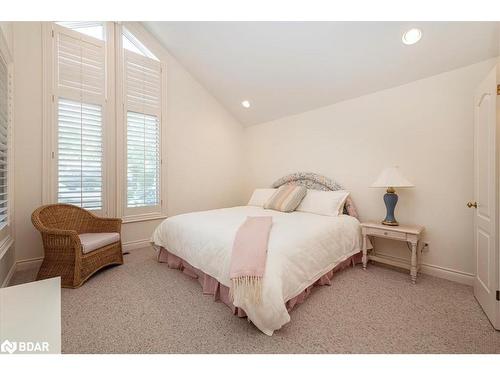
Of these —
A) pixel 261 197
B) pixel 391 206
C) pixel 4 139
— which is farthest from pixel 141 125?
pixel 391 206

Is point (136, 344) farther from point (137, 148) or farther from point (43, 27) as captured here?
point (43, 27)

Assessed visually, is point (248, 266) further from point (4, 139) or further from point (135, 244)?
point (4, 139)

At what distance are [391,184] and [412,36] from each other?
4.61 ft

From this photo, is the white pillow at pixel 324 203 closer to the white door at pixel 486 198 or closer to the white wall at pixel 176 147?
the white door at pixel 486 198

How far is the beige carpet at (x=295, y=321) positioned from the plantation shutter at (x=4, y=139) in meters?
1.05

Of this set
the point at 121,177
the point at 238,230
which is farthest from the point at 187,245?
the point at 121,177

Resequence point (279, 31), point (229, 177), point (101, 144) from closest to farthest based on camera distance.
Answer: point (279, 31)
point (101, 144)
point (229, 177)

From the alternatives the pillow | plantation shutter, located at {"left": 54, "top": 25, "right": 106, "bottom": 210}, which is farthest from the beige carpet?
plantation shutter, located at {"left": 54, "top": 25, "right": 106, "bottom": 210}

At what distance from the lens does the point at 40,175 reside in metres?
2.46

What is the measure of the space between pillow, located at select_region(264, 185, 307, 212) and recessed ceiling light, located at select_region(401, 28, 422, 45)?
6.26ft

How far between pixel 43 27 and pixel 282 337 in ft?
12.9

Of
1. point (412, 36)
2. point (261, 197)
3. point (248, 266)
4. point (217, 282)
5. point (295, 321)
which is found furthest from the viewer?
point (261, 197)

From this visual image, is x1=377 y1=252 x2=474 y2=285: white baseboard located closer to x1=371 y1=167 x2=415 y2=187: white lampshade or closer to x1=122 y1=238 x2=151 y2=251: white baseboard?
x1=371 y1=167 x2=415 y2=187: white lampshade

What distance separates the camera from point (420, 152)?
2373 mm
